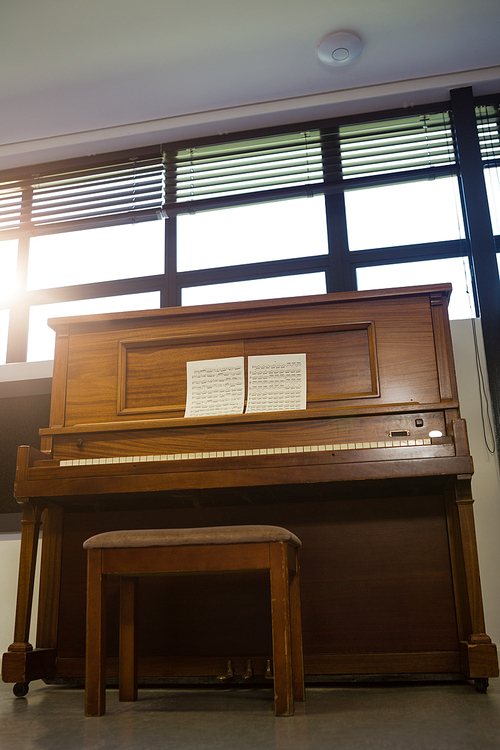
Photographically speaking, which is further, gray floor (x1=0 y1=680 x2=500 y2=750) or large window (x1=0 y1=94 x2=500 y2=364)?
large window (x1=0 y1=94 x2=500 y2=364)

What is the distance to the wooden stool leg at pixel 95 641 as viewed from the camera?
1.85 m

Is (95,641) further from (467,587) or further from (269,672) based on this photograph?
(467,587)

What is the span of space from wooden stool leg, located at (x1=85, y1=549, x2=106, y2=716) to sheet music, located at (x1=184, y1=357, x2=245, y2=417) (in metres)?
0.85

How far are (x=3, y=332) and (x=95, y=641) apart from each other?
2.52 meters

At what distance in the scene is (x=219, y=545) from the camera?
1.85 m

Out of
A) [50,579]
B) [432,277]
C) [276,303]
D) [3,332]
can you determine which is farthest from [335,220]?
[50,579]

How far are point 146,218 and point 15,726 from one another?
277 centimetres

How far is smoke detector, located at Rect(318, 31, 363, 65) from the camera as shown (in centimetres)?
318

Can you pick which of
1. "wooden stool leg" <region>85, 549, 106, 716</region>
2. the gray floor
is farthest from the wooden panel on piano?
the gray floor

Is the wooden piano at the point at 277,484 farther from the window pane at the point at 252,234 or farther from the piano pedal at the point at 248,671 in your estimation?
the window pane at the point at 252,234

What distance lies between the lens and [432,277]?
3.47 meters

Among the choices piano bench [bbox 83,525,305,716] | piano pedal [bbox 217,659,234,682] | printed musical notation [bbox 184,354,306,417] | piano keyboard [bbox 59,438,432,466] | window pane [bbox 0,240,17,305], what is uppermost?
window pane [bbox 0,240,17,305]

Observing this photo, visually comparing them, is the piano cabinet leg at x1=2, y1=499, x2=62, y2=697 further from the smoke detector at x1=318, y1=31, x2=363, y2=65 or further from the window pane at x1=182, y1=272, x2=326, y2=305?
the smoke detector at x1=318, y1=31, x2=363, y2=65

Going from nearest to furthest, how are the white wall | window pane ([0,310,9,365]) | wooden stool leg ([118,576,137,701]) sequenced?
wooden stool leg ([118,576,137,701]) < the white wall < window pane ([0,310,9,365])
